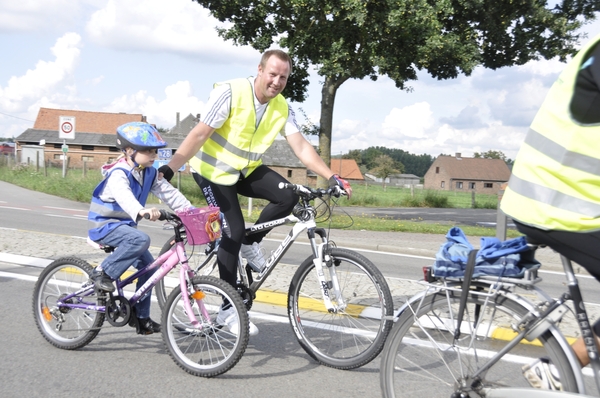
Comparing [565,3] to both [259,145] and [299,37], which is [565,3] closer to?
[299,37]

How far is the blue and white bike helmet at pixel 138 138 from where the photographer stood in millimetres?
4414

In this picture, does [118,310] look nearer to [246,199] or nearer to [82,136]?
[246,199]

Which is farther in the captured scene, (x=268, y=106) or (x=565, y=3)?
(x=565, y=3)

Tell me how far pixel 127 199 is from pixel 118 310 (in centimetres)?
82

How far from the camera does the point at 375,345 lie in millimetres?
4293

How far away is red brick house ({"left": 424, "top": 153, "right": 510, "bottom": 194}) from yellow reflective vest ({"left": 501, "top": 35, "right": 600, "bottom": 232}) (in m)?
109

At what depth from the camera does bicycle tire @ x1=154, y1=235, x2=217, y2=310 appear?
462 centimetres

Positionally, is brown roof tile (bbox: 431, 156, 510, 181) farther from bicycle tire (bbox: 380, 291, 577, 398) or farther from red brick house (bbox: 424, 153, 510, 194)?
bicycle tire (bbox: 380, 291, 577, 398)

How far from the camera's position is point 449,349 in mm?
2980

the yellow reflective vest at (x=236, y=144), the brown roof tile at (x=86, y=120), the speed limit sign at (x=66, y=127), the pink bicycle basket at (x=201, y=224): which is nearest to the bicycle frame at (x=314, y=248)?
the yellow reflective vest at (x=236, y=144)

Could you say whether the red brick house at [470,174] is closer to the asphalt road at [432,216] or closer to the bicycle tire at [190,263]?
the asphalt road at [432,216]

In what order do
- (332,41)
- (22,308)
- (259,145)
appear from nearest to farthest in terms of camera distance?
(259,145), (22,308), (332,41)

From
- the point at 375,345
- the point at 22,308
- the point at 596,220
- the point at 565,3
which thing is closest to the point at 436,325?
the point at 596,220

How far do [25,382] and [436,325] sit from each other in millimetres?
2549
